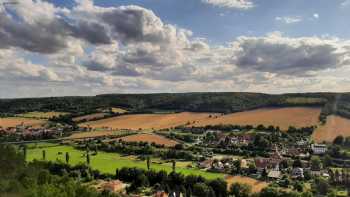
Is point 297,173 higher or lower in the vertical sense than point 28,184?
lower

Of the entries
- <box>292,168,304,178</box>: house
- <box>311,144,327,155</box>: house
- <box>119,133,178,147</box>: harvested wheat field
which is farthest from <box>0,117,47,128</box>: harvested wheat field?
<box>292,168,304,178</box>: house

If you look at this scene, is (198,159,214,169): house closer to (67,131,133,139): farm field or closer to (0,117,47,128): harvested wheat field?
(67,131,133,139): farm field

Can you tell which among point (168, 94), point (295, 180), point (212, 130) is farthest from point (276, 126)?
point (168, 94)

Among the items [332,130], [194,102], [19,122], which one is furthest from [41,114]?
[332,130]

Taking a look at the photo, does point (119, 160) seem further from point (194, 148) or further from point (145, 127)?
point (145, 127)

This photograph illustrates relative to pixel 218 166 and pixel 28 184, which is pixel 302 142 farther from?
pixel 28 184

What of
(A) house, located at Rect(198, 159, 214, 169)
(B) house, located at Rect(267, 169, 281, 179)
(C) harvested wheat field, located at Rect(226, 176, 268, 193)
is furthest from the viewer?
(A) house, located at Rect(198, 159, 214, 169)

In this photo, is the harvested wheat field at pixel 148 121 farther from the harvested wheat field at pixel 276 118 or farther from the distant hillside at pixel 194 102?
the distant hillside at pixel 194 102
